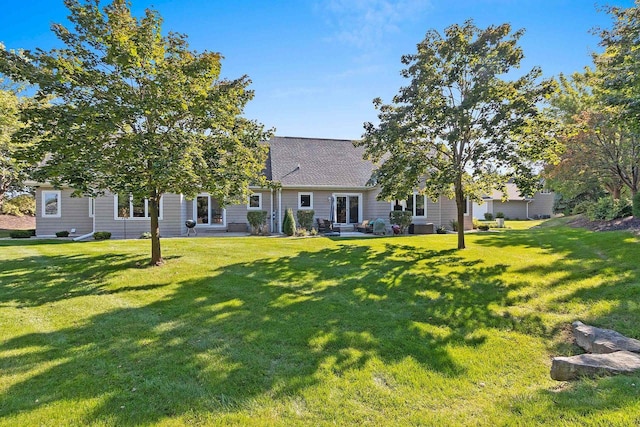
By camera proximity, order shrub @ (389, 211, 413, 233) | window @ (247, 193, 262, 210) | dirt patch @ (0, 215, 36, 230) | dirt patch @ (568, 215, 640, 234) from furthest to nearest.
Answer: dirt patch @ (0, 215, 36, 230)
window @ (247, 193, 262, 210)
shrub @ (389, 211, 413, 233)
dirt patch @ (568, 215, 640, 234)

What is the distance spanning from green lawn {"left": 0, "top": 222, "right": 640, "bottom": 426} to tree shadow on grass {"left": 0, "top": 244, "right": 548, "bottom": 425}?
0.03m

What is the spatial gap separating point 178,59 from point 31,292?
6.33 meters

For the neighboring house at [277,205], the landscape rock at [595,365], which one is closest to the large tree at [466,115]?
the neighboring house at [277,205]

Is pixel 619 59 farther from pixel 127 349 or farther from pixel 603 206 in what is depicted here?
pixel 127 349

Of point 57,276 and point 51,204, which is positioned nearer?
point 57,276

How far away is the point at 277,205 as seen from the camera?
20.0 metres

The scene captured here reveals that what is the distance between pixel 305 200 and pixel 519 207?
31706 mm

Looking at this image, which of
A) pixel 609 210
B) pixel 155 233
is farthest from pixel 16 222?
pixel 609 210

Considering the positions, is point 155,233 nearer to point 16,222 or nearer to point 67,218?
point 67,218

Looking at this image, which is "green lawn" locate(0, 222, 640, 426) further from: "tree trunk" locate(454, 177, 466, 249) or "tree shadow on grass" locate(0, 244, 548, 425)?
"tree trunk" locate(454, 177, 466, 249)

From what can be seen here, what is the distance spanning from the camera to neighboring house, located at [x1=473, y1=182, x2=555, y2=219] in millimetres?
39906

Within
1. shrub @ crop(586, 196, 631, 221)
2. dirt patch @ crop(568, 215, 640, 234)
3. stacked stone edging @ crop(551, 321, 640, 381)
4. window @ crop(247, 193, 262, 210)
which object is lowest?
stacked stone edging @ crop(551, 321, 640, 381)

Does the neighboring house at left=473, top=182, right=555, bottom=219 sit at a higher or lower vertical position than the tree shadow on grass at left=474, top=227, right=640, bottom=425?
higher

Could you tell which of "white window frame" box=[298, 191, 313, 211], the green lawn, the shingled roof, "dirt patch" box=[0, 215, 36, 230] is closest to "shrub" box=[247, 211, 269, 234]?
the shingled roof
